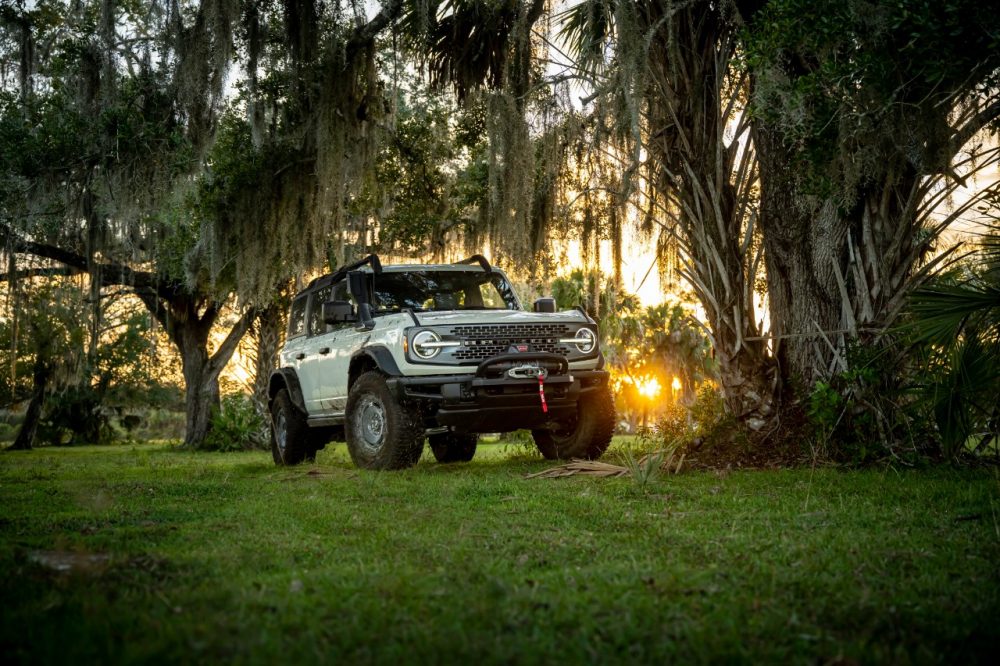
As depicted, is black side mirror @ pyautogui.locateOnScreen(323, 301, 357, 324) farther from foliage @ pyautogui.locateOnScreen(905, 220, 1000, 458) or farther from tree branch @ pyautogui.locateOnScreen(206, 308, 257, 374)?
tree branch @ pyautogui.locateOnScreen(206, 308, 257, 374)

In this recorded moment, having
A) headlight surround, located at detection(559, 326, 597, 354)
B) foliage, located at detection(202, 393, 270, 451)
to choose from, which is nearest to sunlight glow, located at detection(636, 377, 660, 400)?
foliage, located at detection(202, 393, 270, 451)

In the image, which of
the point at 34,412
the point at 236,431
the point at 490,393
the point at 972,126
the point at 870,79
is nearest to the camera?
the point at 870,79

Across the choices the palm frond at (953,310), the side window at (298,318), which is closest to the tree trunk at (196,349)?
the side window at (298,318)

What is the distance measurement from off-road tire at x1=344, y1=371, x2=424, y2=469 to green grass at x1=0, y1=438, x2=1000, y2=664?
1.62 meters

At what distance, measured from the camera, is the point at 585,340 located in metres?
9.41

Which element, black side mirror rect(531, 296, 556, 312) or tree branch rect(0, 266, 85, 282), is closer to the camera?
black side mirror rect(531, 296, 556, 312)

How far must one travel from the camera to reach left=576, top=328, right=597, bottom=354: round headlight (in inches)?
369

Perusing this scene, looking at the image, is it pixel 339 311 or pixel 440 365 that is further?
pixel 339 311

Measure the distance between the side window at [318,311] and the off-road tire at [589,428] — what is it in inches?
122

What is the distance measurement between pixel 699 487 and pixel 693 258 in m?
3.28

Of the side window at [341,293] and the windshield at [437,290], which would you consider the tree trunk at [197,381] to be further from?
the windshield at [437,290]

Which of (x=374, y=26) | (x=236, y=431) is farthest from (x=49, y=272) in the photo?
(x=374, y=26)

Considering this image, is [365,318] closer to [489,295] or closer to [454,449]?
[489,295]

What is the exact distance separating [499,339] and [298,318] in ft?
12.9
